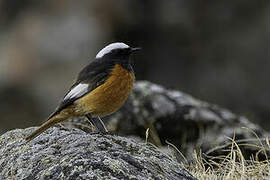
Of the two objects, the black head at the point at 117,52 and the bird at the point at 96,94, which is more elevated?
the black head at the point at 117,52

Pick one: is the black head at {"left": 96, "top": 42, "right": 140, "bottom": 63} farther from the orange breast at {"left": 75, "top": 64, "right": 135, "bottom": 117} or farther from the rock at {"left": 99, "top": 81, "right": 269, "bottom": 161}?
the rock at {"left": 99, "top": 81, "right": 269, "bottom": 161}

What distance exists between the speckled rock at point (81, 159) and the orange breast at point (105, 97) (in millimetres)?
888

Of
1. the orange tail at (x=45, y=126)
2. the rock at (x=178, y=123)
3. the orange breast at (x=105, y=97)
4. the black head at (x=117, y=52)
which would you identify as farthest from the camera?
the rock at (x=178, y=123)

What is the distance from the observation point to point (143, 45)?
57.4 ft

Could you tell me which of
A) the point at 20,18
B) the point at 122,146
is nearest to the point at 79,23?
the point at 20,18

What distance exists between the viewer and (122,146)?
4941 mm

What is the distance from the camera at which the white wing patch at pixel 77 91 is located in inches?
246

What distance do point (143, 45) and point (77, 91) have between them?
11339 millimetres

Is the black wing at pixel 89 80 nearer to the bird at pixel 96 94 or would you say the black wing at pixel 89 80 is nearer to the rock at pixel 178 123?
the bird at pixel 96 94

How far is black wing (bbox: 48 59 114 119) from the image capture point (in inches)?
245

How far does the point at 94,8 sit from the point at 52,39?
168 cm

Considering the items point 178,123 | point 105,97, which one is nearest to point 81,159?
point 105,97

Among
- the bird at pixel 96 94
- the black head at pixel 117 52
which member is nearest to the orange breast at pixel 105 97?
the bird at pixel 96 94

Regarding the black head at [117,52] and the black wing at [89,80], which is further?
the black head at [117,52]
